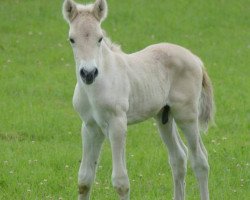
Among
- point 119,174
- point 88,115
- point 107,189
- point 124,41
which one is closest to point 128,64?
point 88,115

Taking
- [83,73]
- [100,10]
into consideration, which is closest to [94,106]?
[83,73]

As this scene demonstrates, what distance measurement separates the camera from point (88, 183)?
6707mm

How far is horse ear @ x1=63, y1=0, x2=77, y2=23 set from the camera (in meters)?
6.14

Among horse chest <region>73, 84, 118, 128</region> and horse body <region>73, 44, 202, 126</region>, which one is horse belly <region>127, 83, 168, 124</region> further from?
horse chest <region>73, 84, 118, 128</region>

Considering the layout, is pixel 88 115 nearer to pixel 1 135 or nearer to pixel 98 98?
pixel 98 98

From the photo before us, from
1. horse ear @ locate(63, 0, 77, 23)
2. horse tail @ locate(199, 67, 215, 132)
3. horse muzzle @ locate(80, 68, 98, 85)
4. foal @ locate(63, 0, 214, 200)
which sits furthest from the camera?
horse tail @ locate(199, 67, 215, 132)

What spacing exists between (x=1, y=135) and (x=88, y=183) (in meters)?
3.73

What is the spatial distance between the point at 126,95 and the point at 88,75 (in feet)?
2.38

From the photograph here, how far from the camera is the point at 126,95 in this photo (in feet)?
20.9

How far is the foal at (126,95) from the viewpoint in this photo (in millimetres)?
6035

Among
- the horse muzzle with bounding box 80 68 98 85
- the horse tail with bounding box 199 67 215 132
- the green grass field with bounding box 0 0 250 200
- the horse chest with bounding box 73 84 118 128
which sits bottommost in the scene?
the green grass field with bounding box 0 0 250 200

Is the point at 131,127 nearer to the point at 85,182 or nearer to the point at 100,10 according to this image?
the point at 85,182

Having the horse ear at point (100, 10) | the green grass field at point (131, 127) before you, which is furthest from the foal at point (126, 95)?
the green grass field at point (131, 127)

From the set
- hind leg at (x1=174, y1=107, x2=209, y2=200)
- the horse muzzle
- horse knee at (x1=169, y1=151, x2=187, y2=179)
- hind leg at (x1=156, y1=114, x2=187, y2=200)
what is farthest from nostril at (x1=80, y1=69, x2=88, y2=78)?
horse knee at (x1=169, y1=151, x2=187, y2=179)
